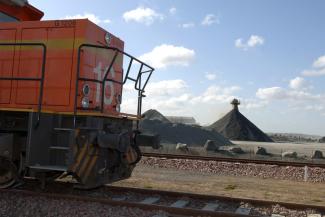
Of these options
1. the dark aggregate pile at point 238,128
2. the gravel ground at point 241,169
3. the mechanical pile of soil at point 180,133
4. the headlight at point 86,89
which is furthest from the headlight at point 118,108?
the dark aggregate pile at point 238,128

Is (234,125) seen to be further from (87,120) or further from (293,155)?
(87,120)

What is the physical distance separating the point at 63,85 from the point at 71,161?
1.50 meters

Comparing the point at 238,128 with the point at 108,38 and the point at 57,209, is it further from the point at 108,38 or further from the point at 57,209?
the point at 57,209

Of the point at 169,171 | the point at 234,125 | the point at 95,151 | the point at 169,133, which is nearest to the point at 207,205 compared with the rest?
the point at 95,151

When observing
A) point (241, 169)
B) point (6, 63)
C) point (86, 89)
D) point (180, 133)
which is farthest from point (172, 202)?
point (180, 133)

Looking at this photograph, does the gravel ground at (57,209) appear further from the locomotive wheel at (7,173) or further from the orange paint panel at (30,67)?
the orange paint panel at (30,67)

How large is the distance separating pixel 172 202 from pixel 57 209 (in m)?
2.01

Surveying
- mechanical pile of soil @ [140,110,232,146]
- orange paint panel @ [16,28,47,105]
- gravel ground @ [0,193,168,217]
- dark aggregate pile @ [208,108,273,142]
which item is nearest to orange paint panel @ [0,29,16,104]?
orange paint panel @ [16,28,47,105]

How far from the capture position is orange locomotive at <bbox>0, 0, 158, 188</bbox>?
7109 millimetres

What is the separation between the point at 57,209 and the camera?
22.4 ft

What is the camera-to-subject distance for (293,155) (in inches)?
845

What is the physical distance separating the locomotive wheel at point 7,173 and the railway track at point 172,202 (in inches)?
5.4

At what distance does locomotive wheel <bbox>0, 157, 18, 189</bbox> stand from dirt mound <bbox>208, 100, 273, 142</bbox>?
120ft

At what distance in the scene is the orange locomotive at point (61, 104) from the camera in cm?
711
